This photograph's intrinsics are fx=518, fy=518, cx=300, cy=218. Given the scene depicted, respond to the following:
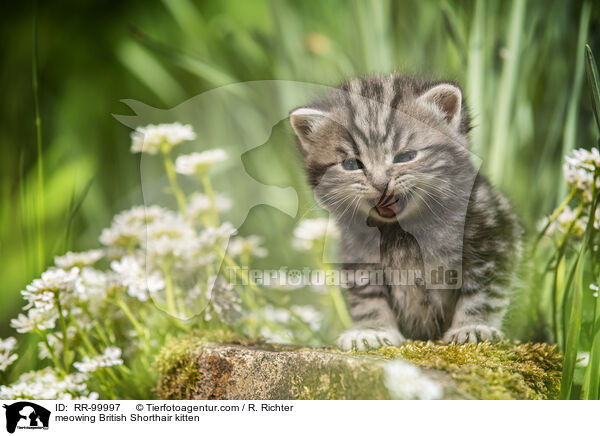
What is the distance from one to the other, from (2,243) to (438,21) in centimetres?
119

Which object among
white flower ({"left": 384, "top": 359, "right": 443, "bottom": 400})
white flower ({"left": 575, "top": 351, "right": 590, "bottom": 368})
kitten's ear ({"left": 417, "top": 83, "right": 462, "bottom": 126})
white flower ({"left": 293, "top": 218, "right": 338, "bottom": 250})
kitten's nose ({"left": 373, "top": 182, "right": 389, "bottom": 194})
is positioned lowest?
white flower ({"left": 384, "top": 359, "right": 443, "bottom": 400})

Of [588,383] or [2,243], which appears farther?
[2,243]

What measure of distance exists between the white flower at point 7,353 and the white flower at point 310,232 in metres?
0.71

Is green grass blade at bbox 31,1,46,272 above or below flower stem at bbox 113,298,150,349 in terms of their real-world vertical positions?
above

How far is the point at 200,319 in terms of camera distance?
122cm

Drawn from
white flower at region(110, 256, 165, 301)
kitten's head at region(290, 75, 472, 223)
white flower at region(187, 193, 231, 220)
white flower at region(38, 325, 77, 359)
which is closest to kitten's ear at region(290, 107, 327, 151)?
kitten's head at region(290, 75, 472, 223)

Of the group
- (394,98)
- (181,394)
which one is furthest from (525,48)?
(181,394)

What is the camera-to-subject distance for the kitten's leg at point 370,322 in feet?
3.34

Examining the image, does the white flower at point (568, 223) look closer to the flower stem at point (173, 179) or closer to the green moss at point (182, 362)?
the green moss at point (182, 362)

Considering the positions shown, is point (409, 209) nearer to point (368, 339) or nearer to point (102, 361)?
point (368, 339)

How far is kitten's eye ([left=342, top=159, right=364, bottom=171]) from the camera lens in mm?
1002

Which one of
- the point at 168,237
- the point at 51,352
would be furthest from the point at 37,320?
the point at 168,237
